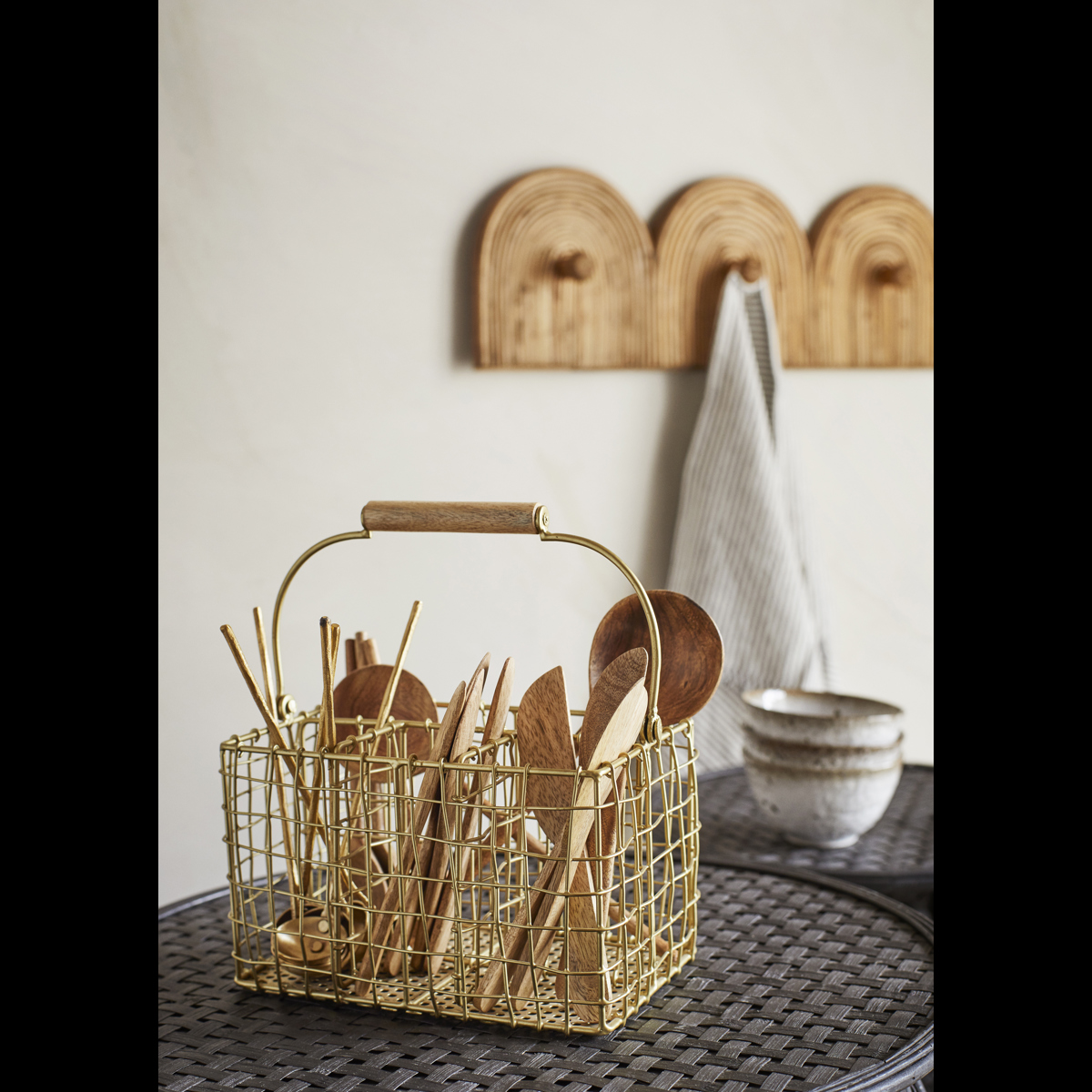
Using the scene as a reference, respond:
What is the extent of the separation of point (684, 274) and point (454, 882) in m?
0.92

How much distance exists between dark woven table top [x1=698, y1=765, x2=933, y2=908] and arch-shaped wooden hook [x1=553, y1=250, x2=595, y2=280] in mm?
572

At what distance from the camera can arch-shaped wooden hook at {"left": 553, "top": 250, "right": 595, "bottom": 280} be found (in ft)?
3.89

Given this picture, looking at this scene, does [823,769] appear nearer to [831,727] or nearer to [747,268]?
[831,727]

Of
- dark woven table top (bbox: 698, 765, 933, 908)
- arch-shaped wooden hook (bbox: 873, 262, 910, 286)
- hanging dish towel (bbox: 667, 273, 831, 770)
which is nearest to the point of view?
dark woven table top (bbox: 698, 765, 933, 908)

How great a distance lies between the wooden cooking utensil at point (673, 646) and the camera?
2.01 ft

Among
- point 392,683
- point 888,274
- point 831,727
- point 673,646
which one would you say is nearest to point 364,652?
point 392,683

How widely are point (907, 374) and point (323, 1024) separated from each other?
4.05 ft

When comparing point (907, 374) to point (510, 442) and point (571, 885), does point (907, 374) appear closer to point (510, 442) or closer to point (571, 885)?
point (510, 442)

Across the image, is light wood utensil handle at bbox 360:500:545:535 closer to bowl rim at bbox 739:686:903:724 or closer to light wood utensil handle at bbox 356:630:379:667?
light wood utensil handle at bbox 356:630:379:667

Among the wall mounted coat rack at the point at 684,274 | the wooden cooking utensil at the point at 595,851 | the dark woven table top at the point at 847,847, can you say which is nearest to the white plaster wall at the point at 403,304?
the wall mounted coat rack at the point at 684,274

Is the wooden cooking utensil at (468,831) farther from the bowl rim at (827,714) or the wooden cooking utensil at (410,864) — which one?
the bowl rim at (827,714)

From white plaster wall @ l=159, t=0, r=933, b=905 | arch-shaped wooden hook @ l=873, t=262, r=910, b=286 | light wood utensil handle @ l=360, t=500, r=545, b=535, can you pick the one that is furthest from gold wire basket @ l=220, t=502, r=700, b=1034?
arch-shaped wooden hook @ l=873, t=262, r=910, b=286

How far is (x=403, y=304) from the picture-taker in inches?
44.0

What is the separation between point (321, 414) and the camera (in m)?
1.09
